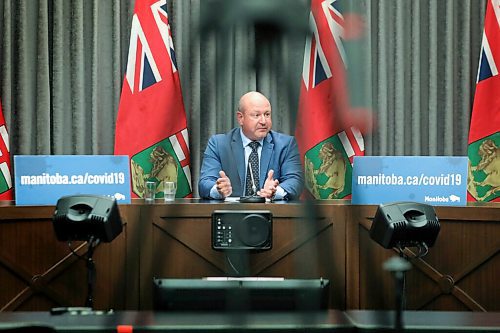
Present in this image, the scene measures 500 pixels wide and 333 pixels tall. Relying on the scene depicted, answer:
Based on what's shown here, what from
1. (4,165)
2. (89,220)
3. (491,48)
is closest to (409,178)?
(89,220)

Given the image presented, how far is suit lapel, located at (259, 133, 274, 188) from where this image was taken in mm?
3230

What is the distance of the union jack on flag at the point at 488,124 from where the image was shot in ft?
12.7

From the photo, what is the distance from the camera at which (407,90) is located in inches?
177

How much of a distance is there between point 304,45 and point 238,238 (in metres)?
0.22

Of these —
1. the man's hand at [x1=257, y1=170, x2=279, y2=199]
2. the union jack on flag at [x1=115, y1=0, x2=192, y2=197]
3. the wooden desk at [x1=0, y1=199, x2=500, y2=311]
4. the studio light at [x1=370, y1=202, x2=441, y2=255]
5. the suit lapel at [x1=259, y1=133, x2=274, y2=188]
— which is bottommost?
the wooden desk at [x1=0, y1=199, x2=500, y2=311]

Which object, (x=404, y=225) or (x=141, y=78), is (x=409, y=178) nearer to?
(x=404, y=225)

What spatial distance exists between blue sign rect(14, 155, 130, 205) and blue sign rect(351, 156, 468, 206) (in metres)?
0.90

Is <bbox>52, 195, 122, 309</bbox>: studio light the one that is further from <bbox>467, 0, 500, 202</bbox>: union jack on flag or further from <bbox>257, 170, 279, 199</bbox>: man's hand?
<bbox>467, 0, 500, 202</bbox>: union jack on flag

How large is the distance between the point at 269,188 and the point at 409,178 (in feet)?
2.05

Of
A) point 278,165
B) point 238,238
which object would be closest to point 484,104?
point 278,165

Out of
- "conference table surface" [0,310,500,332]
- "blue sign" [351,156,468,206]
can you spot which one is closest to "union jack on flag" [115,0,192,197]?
"blue sign" [351,156,468,206]

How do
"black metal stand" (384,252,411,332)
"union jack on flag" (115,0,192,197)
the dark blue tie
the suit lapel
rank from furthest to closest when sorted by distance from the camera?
"union jack on flag" (115,0,192,197)
the suit lapel
the dark blue tie
"black metal stand" (384,252,411,332)

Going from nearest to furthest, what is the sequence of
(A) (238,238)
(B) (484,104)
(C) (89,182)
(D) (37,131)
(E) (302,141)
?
(E) (302,141) < (A) (238,238) < (C) (89,182) < (B) (484,104) < (D) (37,131)

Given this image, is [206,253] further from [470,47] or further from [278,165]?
[470,47]
